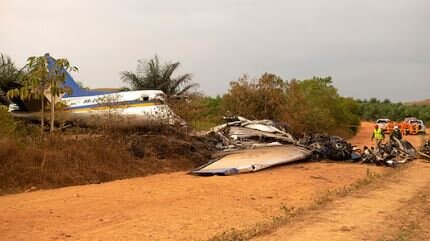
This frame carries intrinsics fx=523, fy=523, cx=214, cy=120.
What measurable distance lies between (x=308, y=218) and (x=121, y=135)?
9.32 metres

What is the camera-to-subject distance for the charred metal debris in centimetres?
2031

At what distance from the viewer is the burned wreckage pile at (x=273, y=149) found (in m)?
17.9

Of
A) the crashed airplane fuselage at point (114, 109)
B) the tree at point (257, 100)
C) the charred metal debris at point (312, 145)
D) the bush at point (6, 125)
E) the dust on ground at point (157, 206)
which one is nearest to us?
the dust on ground at point (157, 206)

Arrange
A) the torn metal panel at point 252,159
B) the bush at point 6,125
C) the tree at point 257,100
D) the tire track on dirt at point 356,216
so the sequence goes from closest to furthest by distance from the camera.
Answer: the tire track on dirt at point 356,216 → the bush at point 6,125 → the torn metal panel at point 252,159 → the tree at point 257,100

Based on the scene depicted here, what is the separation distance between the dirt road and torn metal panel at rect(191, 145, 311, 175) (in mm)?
586

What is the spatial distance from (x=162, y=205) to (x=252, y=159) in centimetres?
721

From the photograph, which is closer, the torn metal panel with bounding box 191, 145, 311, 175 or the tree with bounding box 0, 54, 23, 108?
the torn metal panel with bounding box 191, 145, 311, 175

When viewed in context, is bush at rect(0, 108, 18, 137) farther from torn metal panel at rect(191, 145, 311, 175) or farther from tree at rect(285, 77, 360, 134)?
tree at rect(285, 77, 360, 134)

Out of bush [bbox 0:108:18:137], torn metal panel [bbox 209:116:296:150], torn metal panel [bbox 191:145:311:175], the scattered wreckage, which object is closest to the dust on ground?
torn metal panel [bbox 191:145:311:175]

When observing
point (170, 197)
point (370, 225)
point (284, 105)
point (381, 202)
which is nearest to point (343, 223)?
point (370, 225)

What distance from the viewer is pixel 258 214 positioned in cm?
1007

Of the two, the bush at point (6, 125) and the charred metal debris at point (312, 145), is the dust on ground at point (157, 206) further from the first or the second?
the charred metal debris at point (312, 145)

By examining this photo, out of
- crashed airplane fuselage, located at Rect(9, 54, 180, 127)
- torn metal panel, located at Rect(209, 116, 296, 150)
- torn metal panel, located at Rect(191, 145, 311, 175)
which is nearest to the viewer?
torn metal panel, located at Rect(191, 145, 311, 175)

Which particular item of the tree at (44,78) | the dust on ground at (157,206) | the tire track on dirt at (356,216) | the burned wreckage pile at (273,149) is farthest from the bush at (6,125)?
the tire track on dirt at (356,216)
